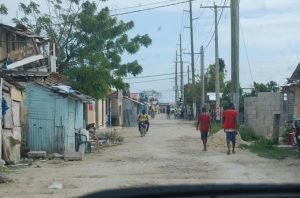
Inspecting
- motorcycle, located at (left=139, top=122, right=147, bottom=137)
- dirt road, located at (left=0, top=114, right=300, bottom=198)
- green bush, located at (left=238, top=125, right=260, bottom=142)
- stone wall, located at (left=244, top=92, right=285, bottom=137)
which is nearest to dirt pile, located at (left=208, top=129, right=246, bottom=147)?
green bush, located at (left=238, top=125, right=260, bottom=142)

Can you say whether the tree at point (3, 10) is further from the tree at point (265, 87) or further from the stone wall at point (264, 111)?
the tree at point (265, 87)

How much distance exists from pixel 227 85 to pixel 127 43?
39132 mm

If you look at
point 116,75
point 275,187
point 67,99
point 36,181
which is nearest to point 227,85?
point 116,75

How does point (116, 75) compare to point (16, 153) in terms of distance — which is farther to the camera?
point (116, 75)

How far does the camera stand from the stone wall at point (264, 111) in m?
26.6

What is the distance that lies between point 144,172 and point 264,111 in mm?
13824

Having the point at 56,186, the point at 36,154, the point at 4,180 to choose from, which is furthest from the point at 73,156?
the point at 56,186

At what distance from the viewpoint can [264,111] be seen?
1075 inches

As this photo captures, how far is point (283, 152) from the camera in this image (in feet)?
63.1

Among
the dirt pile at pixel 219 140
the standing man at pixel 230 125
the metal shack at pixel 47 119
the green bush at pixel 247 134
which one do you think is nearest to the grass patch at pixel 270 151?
the standing man at pixel 230 125

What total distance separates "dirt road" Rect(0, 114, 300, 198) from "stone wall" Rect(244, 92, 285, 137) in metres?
6.36

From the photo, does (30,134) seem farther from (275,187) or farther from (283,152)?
(275,187)

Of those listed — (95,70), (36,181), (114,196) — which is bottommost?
(36,181)

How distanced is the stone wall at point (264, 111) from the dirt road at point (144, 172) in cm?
636
